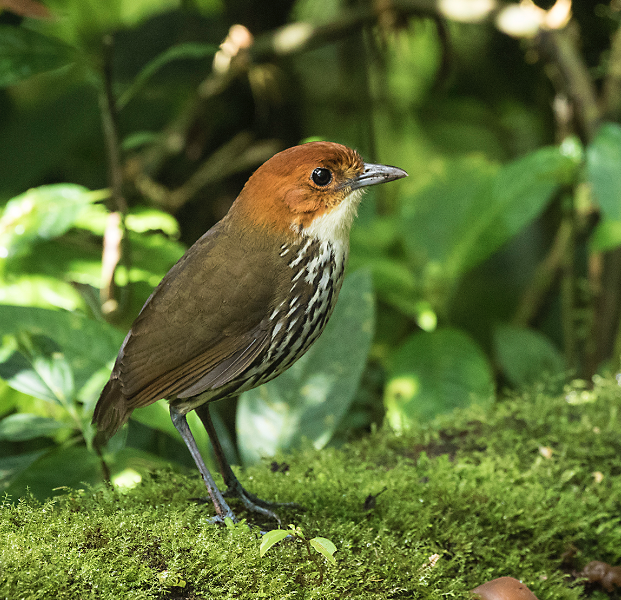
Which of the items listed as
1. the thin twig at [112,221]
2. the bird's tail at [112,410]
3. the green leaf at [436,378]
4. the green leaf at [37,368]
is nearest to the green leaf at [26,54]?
the thin twig at [112,221]

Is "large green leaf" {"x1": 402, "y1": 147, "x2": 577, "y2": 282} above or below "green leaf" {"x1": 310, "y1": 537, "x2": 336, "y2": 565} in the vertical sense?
above

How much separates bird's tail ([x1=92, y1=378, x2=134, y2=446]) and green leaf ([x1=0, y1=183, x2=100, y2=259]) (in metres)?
0.86

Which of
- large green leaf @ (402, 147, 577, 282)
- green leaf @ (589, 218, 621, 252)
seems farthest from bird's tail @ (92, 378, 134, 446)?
green leaf @ (589, 218, 621, 252)

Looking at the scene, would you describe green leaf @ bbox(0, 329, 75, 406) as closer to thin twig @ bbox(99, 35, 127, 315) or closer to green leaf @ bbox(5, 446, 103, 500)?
green leaf @ bbox(5, 446, 103, 500)

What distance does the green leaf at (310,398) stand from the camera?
216 centimetres

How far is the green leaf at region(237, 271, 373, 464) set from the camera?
216cm

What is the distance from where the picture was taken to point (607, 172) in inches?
99.3

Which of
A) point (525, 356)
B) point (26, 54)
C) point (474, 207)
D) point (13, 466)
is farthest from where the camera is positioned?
point (525, 356)

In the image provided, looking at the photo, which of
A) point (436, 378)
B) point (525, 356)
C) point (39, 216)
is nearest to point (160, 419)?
point (39, 216)

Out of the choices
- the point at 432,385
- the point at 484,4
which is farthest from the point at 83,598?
the point at 484,4

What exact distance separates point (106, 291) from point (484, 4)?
224 centimetres

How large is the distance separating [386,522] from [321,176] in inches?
35.1

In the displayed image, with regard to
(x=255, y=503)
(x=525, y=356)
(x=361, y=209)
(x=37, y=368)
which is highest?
(x=361, y=209)

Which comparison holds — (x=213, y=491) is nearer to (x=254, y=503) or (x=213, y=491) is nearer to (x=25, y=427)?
(x=254, y=503)
